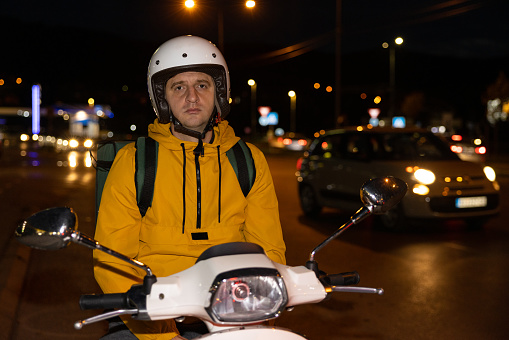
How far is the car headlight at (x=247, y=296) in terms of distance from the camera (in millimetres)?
1849

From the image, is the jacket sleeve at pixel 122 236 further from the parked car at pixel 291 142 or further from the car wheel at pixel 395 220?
the parked car at pixel 291 142

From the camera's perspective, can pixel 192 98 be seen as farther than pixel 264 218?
Yes

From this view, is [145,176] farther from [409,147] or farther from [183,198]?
[409,147]

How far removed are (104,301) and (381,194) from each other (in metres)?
1.04

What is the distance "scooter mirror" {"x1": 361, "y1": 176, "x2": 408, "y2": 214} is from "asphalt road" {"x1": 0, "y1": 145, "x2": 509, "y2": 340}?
10.7 ft

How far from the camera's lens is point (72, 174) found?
23312 millimetres

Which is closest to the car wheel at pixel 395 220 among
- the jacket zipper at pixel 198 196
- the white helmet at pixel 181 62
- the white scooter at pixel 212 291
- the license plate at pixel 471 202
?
the license plate at pixel 471 202

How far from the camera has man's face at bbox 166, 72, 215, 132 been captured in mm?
2889

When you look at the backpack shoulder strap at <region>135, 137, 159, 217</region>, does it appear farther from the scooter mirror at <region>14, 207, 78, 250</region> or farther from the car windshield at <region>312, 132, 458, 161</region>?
the car windshield at <region>312, 132, 458, 161</region>

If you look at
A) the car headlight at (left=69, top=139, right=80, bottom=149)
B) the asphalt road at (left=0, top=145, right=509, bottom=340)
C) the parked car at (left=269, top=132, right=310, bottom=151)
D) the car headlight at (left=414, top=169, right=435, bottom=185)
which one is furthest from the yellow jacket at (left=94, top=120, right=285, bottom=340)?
the car headlight at (left=69, top=139, right=80, bottom=149)

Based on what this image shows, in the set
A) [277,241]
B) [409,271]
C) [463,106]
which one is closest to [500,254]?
[409,271]

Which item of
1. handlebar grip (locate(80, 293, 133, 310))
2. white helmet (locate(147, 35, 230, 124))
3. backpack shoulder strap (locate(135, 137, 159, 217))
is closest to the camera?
handlebar grip (locate(80, 293, 133, 310))

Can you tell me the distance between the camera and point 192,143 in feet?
8.87

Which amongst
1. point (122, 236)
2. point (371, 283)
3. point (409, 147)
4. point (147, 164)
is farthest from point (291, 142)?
point (122, 236)
